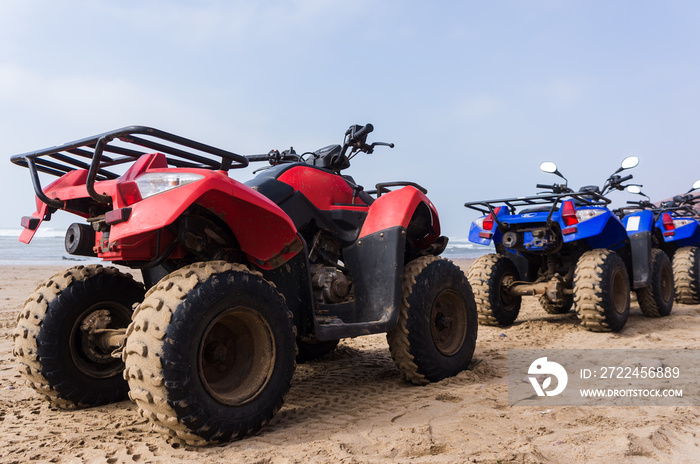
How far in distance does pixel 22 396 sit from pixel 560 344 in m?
4.48

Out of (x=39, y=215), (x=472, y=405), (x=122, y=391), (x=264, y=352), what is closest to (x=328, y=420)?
(x=264, y=352)

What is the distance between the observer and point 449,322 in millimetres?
3914

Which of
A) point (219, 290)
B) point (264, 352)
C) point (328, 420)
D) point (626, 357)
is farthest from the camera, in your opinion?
point (626, 357)

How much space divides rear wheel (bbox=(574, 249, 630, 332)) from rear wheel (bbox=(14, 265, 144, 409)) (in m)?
4.40

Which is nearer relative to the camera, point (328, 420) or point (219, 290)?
point (219, 290)

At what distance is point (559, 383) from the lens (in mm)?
3539

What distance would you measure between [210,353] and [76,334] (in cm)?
93

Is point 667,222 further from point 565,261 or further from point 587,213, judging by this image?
point 587,213

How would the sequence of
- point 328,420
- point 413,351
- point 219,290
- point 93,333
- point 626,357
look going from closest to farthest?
point 219,290 < point 328,420 < point 93,333 < point 413,351 < point 626,357

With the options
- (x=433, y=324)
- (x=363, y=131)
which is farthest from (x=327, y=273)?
(x=363, y=131)

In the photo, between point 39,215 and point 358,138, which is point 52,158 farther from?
point 358,138

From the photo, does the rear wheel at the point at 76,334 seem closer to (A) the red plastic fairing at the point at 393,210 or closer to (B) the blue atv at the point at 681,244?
(A) the red plastic fairing at the point at 393,210

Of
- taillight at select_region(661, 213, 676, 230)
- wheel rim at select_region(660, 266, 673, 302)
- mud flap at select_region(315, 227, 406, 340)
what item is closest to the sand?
mud flap at select_region(315, 227, 406, 340)

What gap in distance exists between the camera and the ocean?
21.8 metres
